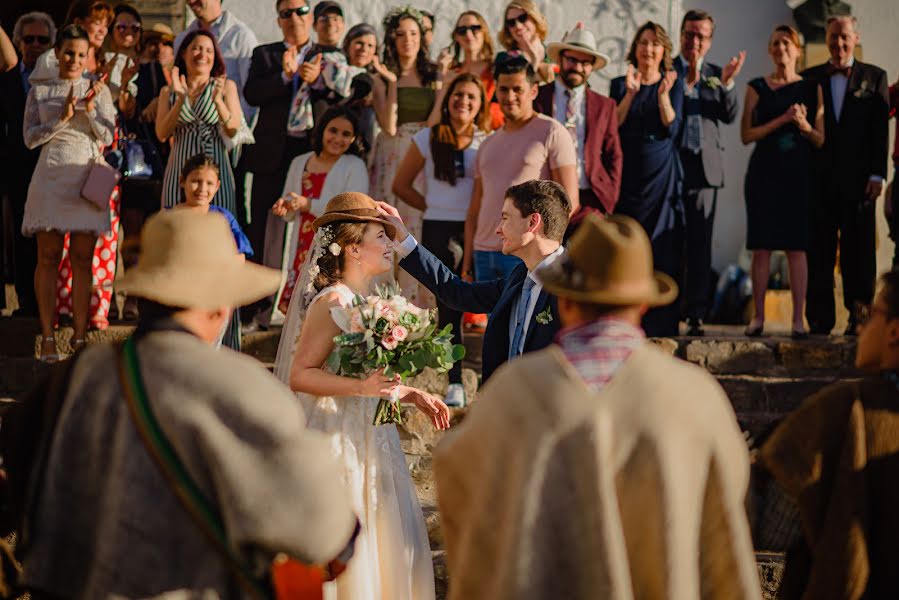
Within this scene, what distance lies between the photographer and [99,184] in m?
8.55

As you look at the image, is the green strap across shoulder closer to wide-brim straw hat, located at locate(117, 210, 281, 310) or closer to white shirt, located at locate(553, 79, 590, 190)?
wide-brim straw hat, located at locate(117, 210, 281, 310)

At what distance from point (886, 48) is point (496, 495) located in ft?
33.5

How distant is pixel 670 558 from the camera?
11.1 feet

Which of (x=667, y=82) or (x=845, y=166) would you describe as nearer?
(x=667, y=82)

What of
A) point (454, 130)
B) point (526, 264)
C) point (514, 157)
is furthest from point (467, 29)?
point (526, 264)

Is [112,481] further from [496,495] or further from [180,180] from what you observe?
[180,180]

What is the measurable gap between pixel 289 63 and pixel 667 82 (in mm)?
2703

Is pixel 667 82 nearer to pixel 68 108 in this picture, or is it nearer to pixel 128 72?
pixel 128 72

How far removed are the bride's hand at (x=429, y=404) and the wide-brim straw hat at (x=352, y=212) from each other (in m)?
0.80

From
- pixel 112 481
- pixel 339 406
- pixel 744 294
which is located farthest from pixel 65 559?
pixel 744 294

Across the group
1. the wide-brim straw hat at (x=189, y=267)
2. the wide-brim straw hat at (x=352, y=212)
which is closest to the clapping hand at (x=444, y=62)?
the wide-brim straw hat at (x=352, y=212)

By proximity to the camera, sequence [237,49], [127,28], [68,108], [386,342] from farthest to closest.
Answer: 1. [127,28]
2. [237,49]
3. [68,108]
4. [386,342]

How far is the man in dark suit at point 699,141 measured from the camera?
9.12m

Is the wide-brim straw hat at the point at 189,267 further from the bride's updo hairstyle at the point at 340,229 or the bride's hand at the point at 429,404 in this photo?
the bride's updo hairstyle at the point at 340,229
